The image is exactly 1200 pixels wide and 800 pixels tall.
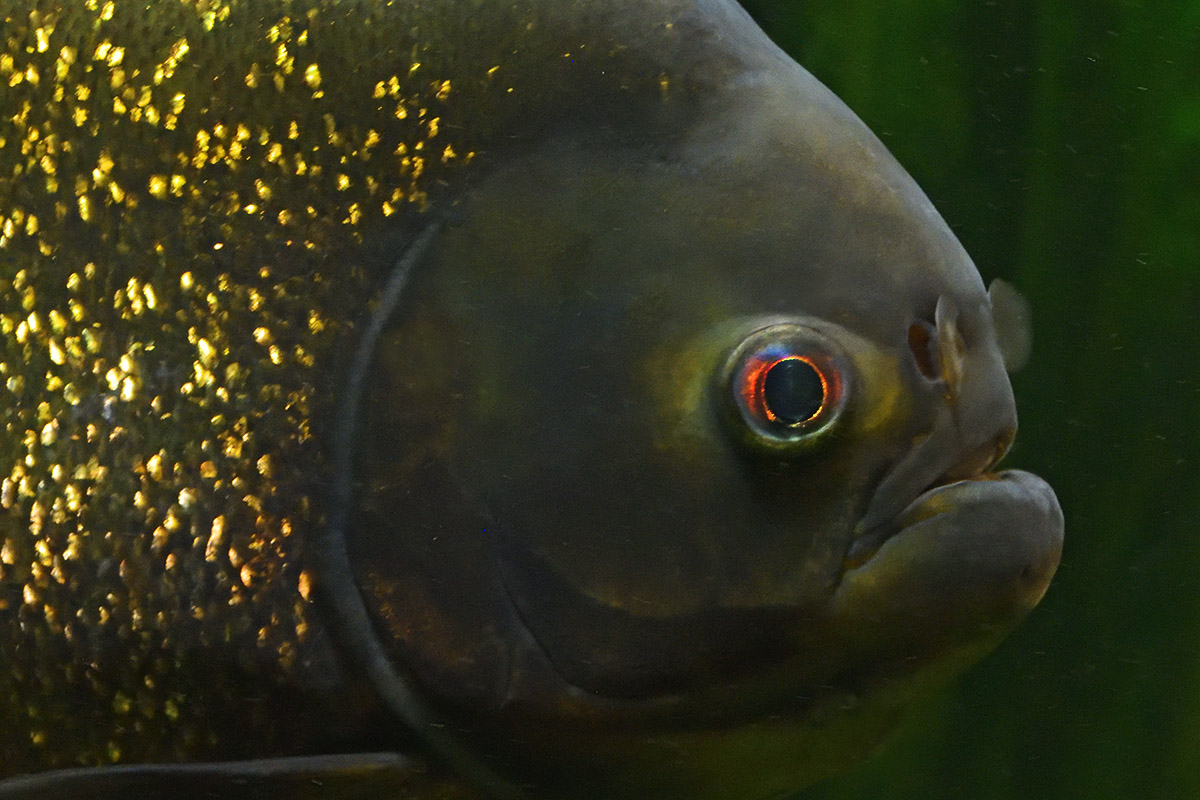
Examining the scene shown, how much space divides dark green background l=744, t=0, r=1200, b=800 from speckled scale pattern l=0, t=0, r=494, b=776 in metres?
1.65

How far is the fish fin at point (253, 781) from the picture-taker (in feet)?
4.31

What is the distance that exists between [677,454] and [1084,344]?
176 cm

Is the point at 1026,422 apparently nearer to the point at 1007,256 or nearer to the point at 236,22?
the point at 1007,256

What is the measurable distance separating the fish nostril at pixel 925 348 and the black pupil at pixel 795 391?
4.8 inches

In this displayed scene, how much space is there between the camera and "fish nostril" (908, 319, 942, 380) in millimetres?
1345

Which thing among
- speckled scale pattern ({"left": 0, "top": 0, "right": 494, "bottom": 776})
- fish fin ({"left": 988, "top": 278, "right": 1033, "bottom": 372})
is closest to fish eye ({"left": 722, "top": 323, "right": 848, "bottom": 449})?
fish fin ({"left": 988, "top": 278, "right": 1033, "bottom": 372})

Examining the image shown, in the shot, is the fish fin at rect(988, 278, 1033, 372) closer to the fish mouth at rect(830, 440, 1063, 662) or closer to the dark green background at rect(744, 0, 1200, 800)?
the fish mouth at rect(830, 440, 1063, 662)

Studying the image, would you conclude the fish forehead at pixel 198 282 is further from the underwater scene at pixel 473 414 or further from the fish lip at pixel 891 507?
the fish lip at pixel 891 507

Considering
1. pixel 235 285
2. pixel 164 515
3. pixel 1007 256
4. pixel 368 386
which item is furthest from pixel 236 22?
pixel 1007 256

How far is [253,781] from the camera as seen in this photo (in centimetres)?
135

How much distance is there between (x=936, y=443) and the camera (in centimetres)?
134

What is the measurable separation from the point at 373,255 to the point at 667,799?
738mm

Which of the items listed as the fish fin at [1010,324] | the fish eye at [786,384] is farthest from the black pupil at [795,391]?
the fish fin at [1010,324]

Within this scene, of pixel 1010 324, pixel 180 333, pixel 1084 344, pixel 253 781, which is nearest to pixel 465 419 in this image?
pixel 180 333
